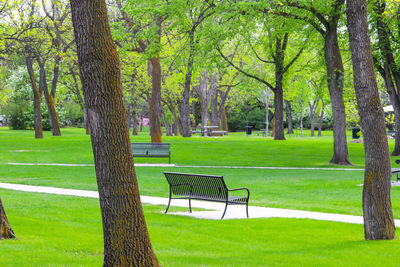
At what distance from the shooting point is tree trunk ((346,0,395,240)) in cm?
876

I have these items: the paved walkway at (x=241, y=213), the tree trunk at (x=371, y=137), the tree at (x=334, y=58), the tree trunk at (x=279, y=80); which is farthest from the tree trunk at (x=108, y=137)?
the tree trunk at (x=279, y=80)

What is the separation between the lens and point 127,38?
2855 cm

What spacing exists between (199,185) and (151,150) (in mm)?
14368

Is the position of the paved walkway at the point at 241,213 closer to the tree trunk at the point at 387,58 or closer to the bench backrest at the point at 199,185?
the bench backrest at the point at 199,185

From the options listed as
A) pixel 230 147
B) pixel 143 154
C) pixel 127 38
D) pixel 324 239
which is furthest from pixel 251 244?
pixel 230 147

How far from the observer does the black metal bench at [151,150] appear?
25.8 metres

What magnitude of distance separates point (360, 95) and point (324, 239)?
7.84 ft

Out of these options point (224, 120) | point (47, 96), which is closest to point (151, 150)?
point (47, 96)

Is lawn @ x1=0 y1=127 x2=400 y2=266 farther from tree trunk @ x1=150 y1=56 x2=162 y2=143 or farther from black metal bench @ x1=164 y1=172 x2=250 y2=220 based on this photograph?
tree trunk @ x1=150 y1=56 x2=162 y2=143

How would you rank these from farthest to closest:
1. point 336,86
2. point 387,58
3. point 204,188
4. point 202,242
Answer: point 387,58 < point 336,86 < point 204,188 < point 202,242

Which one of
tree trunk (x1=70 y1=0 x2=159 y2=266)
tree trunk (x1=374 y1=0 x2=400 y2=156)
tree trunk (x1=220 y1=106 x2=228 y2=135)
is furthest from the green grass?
tree trunk (x1=220 y1=106 x2=228 y2=135)

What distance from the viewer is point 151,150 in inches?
1023

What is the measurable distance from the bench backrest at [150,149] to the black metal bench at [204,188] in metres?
13.3

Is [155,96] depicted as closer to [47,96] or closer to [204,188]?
[47,96]
